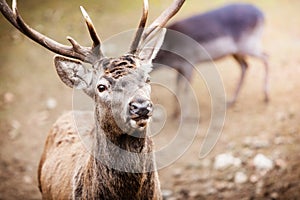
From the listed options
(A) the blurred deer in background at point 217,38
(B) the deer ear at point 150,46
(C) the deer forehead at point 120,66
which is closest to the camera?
(C) the deer forehead at point 120,66

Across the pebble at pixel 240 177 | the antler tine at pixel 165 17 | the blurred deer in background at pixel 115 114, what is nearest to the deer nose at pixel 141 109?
the blurred deer in background at pixel 115 114

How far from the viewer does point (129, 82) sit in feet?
10.9

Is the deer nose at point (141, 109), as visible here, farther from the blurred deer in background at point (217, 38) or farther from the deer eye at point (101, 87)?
the blurred deer in background at point (217, 38)

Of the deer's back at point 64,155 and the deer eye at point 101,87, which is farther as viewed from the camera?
the deer's back at point 64,155

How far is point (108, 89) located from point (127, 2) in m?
6.93

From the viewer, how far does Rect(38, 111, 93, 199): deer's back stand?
13.1ft

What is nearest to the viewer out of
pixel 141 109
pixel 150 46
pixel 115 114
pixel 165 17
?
pixel 141 109

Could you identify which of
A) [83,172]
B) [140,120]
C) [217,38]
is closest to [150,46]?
[140,120]

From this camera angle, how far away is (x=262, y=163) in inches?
232

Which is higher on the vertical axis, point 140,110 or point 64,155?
point 64,155

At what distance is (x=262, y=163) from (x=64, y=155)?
98.4 inches

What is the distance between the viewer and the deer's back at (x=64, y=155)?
3983 mm

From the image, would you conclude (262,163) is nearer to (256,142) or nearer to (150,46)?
(256,142)

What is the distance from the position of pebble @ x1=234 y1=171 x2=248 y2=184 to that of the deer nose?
2.85 m
